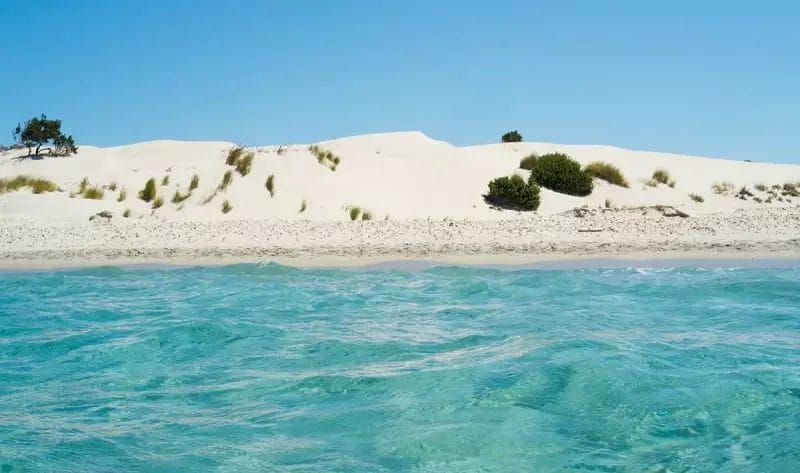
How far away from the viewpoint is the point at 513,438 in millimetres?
4359

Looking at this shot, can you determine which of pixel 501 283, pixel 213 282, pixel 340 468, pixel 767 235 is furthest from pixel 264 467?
pixel 767 235

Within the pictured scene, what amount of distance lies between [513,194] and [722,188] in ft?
25.6

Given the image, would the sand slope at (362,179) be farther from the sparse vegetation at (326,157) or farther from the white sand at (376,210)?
the sparse vegetation at (326,157)

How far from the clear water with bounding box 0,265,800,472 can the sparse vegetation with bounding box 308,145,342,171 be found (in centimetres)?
1295

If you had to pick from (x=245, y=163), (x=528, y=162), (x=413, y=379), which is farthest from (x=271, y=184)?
(x=413, y=379)

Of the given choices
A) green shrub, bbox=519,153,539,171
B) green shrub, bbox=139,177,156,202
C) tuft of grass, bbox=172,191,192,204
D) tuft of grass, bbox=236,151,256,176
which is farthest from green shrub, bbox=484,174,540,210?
green shrub, bbox=139,177,156,202

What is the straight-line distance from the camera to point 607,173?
2411cm

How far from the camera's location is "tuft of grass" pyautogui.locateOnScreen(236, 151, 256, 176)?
21281 mm

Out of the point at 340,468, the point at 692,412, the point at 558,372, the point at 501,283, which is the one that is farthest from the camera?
the point at 501,283

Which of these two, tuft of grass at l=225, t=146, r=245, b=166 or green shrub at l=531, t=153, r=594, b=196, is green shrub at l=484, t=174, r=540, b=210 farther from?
tuft of grass at l=225, t=146, r=245, b=166

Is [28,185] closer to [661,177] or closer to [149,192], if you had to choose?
[149,192]

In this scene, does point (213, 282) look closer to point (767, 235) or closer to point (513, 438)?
point (513, 438)

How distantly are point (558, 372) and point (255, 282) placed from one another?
6.04m

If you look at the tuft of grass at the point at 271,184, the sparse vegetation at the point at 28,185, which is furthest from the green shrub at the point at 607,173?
the sparse vegetation at the point at 28,185
